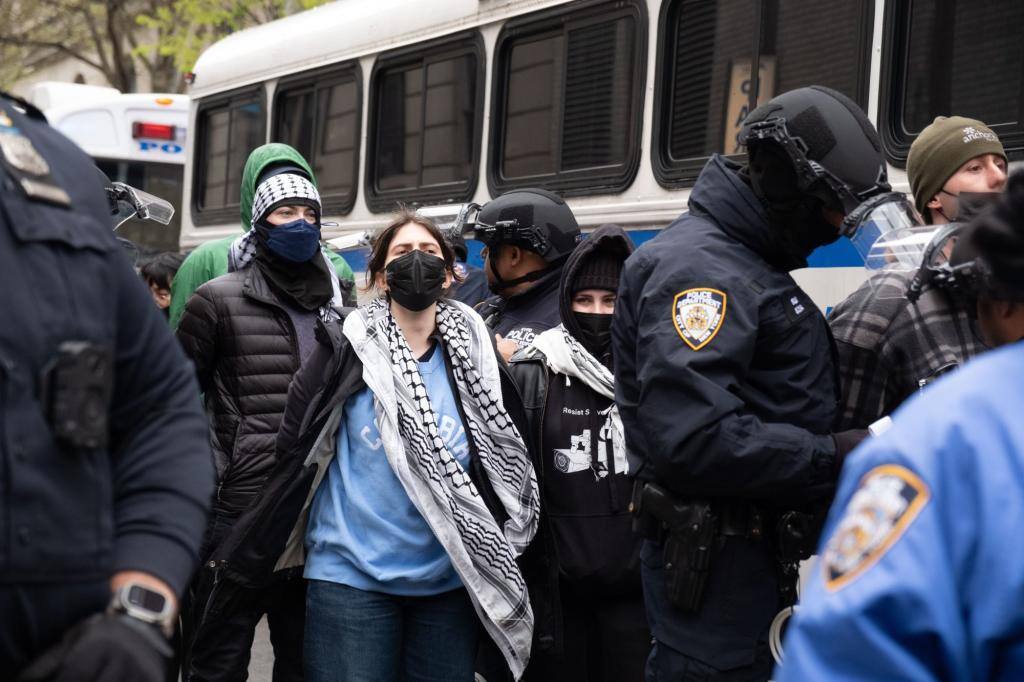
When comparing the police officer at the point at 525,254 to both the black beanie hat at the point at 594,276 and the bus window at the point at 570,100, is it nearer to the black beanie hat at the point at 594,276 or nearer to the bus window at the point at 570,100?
the black beanie hat at the point at 594,276

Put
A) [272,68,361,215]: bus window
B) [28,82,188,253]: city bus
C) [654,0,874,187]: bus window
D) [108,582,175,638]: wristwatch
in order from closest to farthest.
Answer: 1. [108,582,175,638]: wristwatch
2. [654,0,874,187]: bus window
3. [272,68,361,215]: bus window
4. [28,82,188,253]: city bus

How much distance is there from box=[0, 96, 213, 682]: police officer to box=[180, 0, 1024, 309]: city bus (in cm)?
351

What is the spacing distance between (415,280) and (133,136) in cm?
1089

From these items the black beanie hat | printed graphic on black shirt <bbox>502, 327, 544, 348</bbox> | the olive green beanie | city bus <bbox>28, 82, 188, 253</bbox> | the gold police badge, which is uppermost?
city bus <bbox>28, 82, 188, 253</bbox>

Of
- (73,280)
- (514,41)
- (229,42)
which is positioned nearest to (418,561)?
(73,280)

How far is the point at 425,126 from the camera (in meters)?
8.69

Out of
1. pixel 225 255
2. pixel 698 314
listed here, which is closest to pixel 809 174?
pixel 698 314

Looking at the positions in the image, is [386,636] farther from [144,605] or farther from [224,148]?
[224,148]

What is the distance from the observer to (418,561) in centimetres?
395

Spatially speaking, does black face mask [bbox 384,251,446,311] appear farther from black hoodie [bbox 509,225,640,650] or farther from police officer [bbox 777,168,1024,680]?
police officer [bbox 777,168,1024,680]

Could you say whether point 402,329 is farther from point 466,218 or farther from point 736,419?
point 466,218

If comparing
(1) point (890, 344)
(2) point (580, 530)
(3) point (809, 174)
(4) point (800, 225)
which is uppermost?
(3) point (809, 174)

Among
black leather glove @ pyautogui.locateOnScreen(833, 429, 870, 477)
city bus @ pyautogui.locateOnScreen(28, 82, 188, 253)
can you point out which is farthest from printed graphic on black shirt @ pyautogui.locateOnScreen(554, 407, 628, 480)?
city bus @ pyautogui.locateOnScreen(28, 82, 188, 253)

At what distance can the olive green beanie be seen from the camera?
3783 mm
